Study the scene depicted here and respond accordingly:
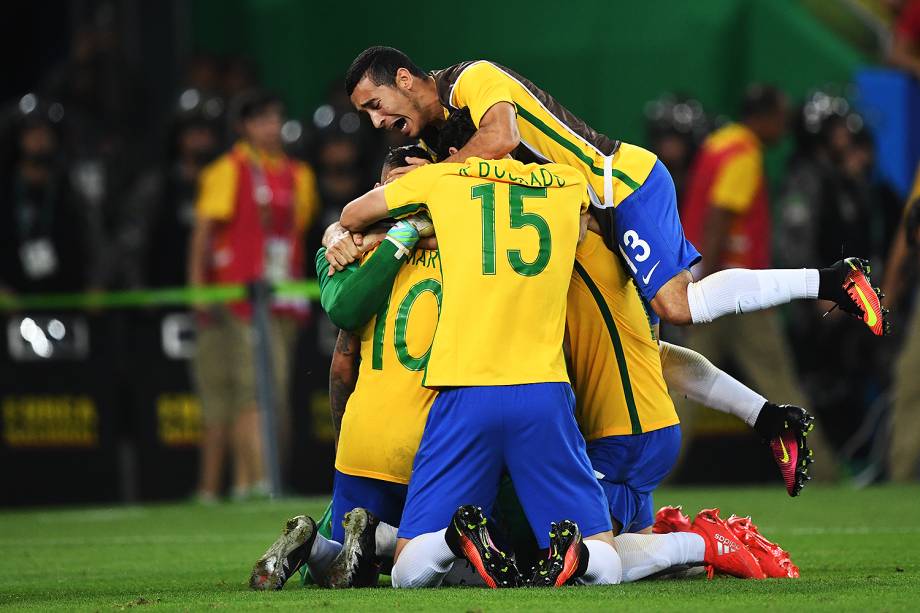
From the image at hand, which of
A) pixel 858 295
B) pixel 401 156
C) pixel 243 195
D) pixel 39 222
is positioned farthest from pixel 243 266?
pixel 858 295

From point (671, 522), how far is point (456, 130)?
1712mm

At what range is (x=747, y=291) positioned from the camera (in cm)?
644

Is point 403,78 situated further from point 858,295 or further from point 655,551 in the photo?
point 655,551

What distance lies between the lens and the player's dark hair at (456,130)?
675 cm

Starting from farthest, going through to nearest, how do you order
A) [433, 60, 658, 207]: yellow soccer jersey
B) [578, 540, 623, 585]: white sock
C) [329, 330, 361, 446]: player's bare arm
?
1. [433, 60, 658, 207]: yellow soccer jersey
2. [329, 330, 361, 446]: player's bare arm
3. [578, 540, 623, 585]: white sock

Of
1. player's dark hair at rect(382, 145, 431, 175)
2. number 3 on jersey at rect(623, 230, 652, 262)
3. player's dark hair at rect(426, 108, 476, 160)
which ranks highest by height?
player's dark hair at rect(426, 108, 476, 160)

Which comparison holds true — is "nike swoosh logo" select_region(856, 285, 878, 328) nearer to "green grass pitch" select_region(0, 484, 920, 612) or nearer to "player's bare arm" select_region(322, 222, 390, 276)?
"green grass pitch" select_region(0, 484, 920, 612)

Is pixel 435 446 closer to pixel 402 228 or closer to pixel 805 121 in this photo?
pixel 402 228

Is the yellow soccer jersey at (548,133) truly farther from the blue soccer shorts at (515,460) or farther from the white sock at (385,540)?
A: the white sock at (385,540)

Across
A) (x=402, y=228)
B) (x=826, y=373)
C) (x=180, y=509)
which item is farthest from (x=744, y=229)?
(x=402, y=228)

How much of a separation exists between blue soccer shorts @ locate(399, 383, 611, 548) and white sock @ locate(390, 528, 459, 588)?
0.04 m

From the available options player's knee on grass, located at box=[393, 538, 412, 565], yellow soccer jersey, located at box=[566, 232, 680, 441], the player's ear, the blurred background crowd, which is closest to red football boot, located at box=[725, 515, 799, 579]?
yellow soccer jersey, located at box=[566, 232, 680, 441]

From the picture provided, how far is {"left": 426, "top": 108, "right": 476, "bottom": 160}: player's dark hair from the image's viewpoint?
675 cm

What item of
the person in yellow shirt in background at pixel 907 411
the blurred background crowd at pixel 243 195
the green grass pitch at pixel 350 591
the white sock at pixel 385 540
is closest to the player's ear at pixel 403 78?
the white sock at pixel 385 540
